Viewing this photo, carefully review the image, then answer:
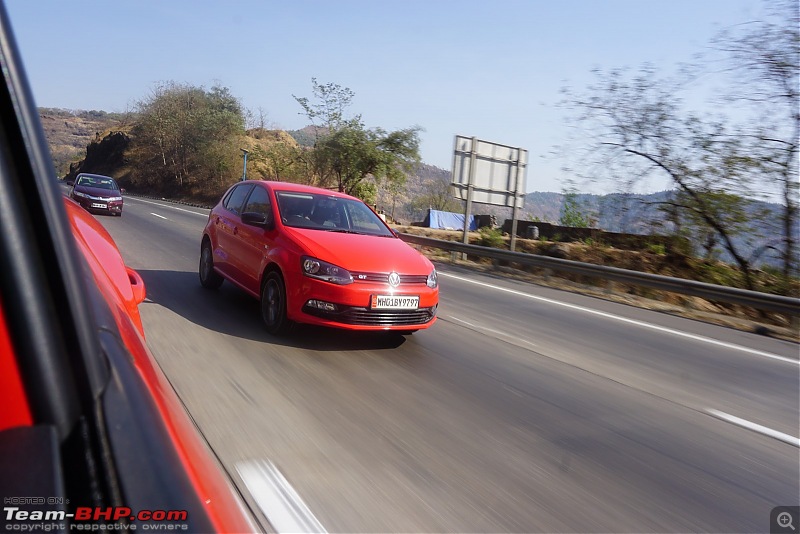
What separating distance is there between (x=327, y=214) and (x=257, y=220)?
3.10 feet

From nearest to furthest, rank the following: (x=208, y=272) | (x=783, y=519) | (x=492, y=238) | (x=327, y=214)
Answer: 1. (x=783, y=519)
2. (x=327, y=214)
3. (x=208, y=272)
4. (x=492, y=238)

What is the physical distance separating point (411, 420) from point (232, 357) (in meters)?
2.03

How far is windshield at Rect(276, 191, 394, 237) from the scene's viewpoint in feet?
23.4

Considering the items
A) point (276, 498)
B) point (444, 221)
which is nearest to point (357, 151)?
point (444, 221)

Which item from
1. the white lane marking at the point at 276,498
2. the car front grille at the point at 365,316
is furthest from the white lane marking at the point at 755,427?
the white lane marking at the point at 276,498

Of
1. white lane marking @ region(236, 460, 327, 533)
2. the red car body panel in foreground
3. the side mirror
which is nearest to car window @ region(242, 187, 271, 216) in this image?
the side mirror

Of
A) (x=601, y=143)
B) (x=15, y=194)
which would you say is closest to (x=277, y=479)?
(x=15, y=194)

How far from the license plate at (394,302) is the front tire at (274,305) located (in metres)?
0.99

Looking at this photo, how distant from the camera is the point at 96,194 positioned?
21.0 m

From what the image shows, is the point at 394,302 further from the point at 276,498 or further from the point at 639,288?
the point at 639,288

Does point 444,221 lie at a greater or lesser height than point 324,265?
lesser

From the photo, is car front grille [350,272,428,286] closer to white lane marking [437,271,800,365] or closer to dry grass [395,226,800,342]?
white lane marking [437,271,800,365]

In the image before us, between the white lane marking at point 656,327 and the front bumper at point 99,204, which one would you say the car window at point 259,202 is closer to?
the white lane marking at point 656,327

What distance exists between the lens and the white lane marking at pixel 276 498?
282 cm
